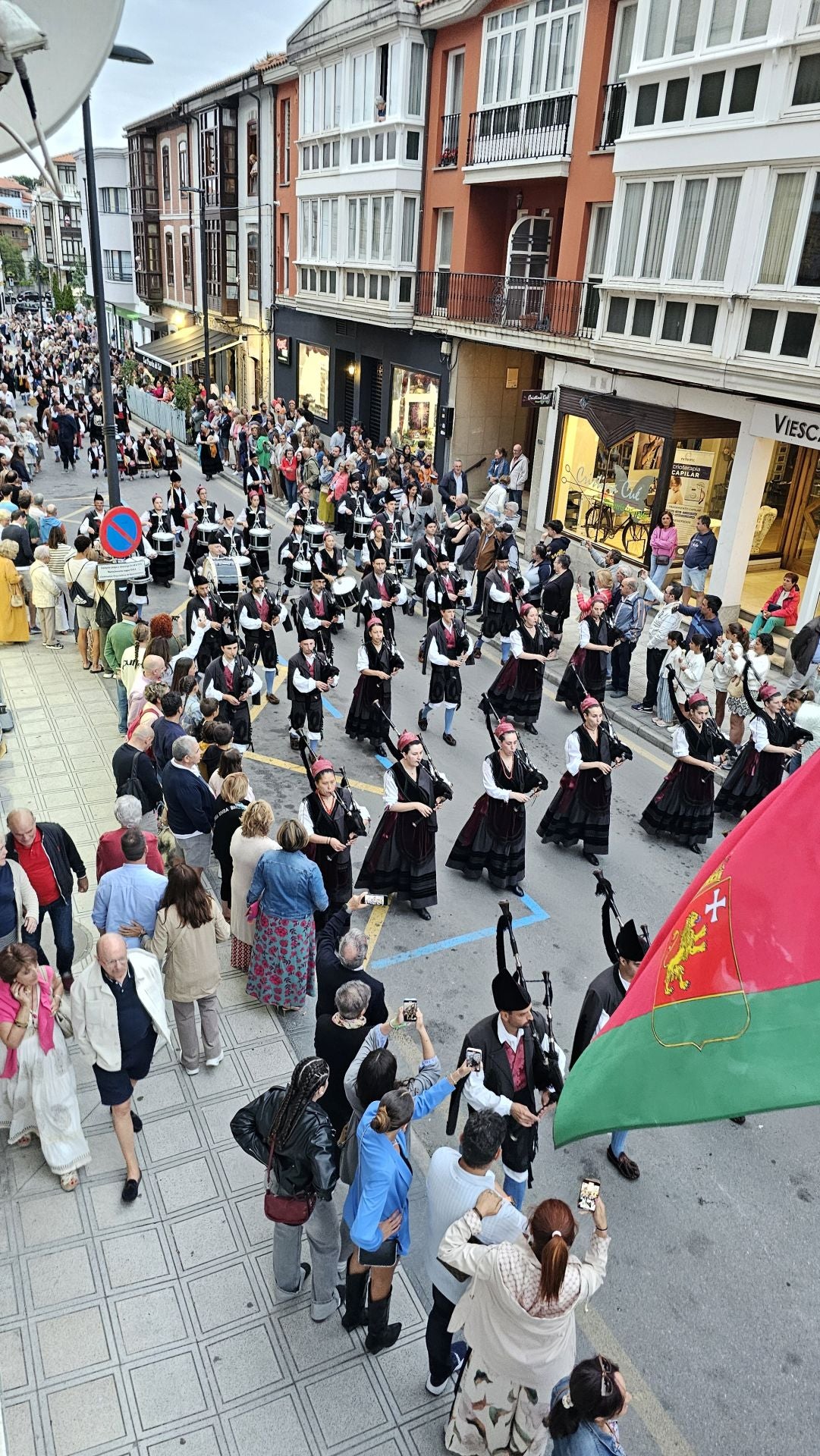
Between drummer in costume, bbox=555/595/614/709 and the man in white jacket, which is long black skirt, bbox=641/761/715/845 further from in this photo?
the man in white jacket

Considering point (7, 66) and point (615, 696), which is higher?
point (7, 66)

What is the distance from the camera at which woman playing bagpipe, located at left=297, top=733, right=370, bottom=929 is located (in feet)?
23.6

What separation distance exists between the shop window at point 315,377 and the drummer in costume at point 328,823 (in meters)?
27.5

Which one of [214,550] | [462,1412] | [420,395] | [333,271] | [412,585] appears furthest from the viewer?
[333,271]

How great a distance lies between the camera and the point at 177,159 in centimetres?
4362

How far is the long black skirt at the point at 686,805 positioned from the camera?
9.42 metres

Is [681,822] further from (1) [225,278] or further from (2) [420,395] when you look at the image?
(1) [225,278]

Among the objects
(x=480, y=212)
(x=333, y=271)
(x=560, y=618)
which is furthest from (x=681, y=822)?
(x=333, y=271)

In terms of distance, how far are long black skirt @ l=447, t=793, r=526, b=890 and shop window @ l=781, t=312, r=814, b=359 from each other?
916cm

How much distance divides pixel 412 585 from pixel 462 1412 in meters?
15.1

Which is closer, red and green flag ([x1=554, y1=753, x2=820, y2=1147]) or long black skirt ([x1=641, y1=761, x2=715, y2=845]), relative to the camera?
red and green flag ([x1=554, y1=753, x2=820, y2=1147])

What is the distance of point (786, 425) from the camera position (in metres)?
14.6

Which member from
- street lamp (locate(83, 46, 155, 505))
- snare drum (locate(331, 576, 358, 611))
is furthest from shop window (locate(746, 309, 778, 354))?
street lamp (locate(83, 46, 155, 505))

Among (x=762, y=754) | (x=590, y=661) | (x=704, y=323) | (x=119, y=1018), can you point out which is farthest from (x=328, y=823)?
(x=704, y=323)
